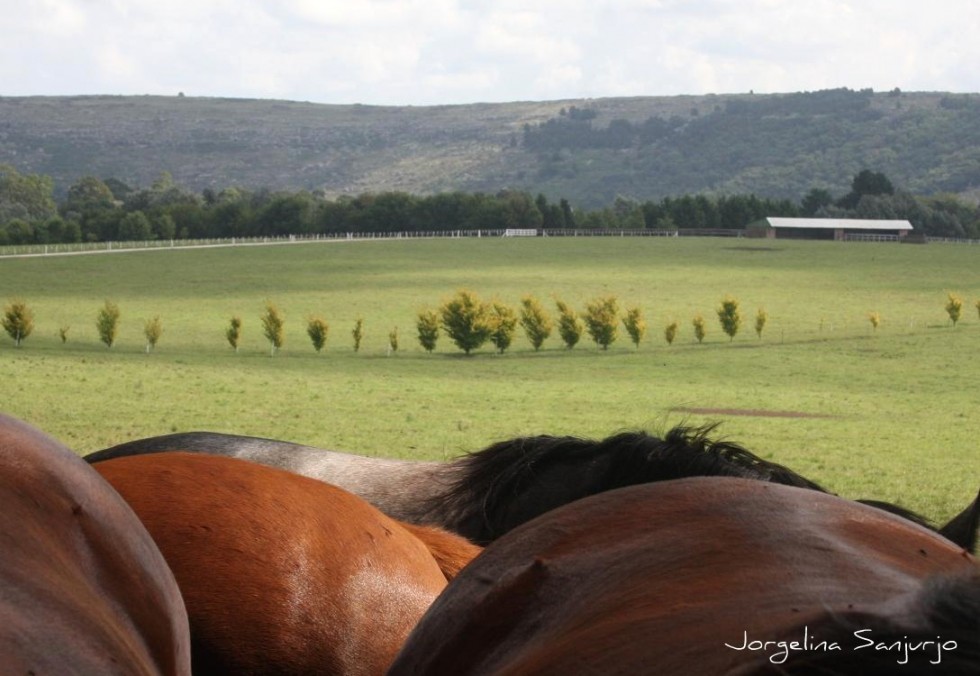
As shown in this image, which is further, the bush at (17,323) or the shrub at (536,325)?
the shrub at (536,325)

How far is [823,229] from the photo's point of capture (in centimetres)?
8038

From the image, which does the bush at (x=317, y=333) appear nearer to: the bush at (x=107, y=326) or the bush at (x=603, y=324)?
the bush at (x=107, y=326)

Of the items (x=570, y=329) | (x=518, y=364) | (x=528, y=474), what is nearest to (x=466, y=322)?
(x=518, y=364)

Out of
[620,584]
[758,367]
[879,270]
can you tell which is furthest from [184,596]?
[879,270]

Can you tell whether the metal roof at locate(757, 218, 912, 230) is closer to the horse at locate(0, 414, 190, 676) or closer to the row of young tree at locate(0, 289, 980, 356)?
the row of young tree at locate(0, 289, 980, 356)

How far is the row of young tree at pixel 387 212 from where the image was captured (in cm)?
6675

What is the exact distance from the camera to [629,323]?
3066 cm

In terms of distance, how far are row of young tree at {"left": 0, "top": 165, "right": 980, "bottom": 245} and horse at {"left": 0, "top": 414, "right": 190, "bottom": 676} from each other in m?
60.1

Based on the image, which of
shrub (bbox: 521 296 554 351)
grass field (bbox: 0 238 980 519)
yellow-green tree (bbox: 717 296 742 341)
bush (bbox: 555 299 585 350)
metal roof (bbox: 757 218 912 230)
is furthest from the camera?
metal roof (bbox: 757 218 912 230)

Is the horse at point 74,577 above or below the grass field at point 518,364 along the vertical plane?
above

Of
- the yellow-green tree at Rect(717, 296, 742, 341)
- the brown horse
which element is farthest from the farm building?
the brown horse

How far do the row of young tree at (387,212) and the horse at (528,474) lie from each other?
58220mm

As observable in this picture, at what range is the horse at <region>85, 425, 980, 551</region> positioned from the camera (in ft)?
9.92

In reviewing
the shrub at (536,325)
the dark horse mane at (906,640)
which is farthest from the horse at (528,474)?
the shrub at (536,325)
